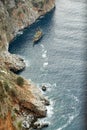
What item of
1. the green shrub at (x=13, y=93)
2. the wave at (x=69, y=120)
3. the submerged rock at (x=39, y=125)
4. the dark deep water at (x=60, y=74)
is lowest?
the dark deep water at (x=60, y=74)

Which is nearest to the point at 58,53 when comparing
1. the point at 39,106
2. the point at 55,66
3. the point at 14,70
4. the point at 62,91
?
the point at 55,66

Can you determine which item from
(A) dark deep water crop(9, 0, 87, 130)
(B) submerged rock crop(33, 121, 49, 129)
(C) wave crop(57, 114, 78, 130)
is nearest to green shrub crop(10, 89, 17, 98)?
(B) submerged rock crop(33, 121, 49, 129)

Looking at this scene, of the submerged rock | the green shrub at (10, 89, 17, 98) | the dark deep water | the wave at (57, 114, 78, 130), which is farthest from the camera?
the green shrub at (10, 89, 17, 98)

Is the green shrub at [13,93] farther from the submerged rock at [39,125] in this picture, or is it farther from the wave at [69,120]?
the wave at [69,120]

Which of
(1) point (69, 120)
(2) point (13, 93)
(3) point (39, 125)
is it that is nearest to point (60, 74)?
(2) point (13, 93)

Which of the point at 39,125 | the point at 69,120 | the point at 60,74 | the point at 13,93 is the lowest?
the point at 60,74

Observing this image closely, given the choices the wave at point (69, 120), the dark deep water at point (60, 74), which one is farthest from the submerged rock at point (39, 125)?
the wave at point (69, 120)

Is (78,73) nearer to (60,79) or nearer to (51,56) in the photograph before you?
(60,79)

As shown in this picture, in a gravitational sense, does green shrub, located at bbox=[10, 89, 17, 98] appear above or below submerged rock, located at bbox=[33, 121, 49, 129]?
above

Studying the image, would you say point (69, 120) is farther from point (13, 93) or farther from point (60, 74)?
point (60, 74)

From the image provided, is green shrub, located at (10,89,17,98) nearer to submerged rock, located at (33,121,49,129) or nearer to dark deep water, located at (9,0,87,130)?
submerged rock, located at (33,121,49,129)

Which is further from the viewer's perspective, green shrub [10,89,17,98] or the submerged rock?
green shrub [10,89,17,98]
